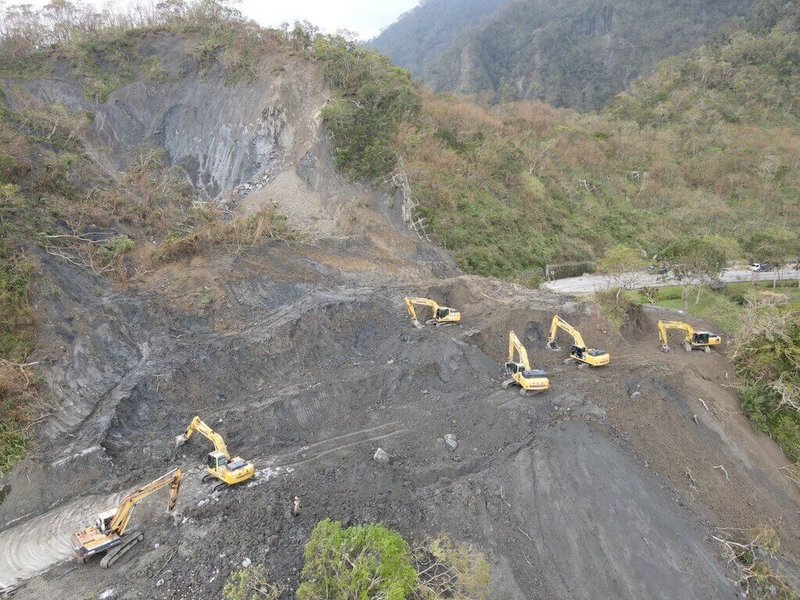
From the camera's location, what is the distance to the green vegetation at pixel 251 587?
945 cm

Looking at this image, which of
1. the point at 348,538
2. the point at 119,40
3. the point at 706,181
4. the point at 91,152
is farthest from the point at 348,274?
the point at 706,181

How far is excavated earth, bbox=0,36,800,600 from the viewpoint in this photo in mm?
11305

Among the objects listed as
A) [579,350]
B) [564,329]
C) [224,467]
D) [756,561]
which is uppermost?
[224,467]

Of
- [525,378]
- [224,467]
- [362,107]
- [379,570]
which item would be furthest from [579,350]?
[362,107]

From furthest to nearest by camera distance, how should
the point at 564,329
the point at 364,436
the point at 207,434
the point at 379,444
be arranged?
the point at 564,329 → the point at 364,436 → the point at 379,444 → the point at 207,434

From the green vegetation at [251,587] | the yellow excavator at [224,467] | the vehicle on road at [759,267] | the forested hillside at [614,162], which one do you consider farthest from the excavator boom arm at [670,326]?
the vehicle on road at [759,267]

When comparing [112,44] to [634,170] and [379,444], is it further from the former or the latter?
[634,170]

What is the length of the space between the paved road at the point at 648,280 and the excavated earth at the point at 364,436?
9.06 m

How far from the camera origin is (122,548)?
1173 centimetres

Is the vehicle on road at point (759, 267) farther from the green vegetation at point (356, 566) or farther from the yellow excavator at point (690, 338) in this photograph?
the green vegetation at point (356, 566)

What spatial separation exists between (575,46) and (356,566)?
386 ft

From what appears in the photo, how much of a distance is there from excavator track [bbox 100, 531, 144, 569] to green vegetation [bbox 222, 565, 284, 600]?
3217 millimetres

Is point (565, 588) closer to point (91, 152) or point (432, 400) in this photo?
point (432, 400)

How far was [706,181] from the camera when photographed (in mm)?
50688
